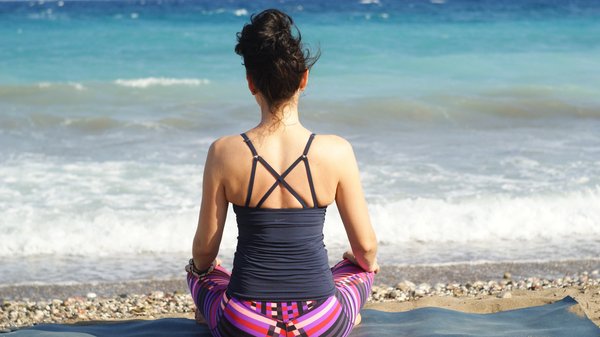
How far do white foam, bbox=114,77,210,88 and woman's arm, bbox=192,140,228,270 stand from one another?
42.5 feet

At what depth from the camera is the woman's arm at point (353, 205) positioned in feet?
10.8

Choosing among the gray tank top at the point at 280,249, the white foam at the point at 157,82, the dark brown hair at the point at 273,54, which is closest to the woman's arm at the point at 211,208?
the gray tank top at the point at 280,249

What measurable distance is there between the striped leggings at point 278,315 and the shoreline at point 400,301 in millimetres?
1439

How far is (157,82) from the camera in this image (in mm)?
16531

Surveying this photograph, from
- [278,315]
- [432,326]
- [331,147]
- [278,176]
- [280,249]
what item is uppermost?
[331,147]

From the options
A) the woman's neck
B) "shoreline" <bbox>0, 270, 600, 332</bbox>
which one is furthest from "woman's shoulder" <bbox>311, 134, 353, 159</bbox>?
"shoreline" <bbox>0, 270, 600, 332</bbox>

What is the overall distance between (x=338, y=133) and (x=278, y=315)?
29.2 feet

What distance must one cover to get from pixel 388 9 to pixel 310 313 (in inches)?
1470

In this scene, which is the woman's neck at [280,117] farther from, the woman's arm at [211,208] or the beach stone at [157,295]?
the beach stone at [157,295]

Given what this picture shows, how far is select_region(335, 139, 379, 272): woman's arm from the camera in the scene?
10.8 ft

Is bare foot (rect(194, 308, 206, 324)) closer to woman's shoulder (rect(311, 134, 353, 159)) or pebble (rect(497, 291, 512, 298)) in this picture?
woman's shoulder (rect(311, 134, 353, 159))

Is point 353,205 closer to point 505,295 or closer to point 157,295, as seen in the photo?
point 505,295

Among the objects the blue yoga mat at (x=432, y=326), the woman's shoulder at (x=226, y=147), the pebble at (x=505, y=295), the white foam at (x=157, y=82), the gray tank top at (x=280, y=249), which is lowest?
the white foam at (x=157, y=82)

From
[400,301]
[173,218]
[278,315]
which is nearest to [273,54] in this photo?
[278,315]
